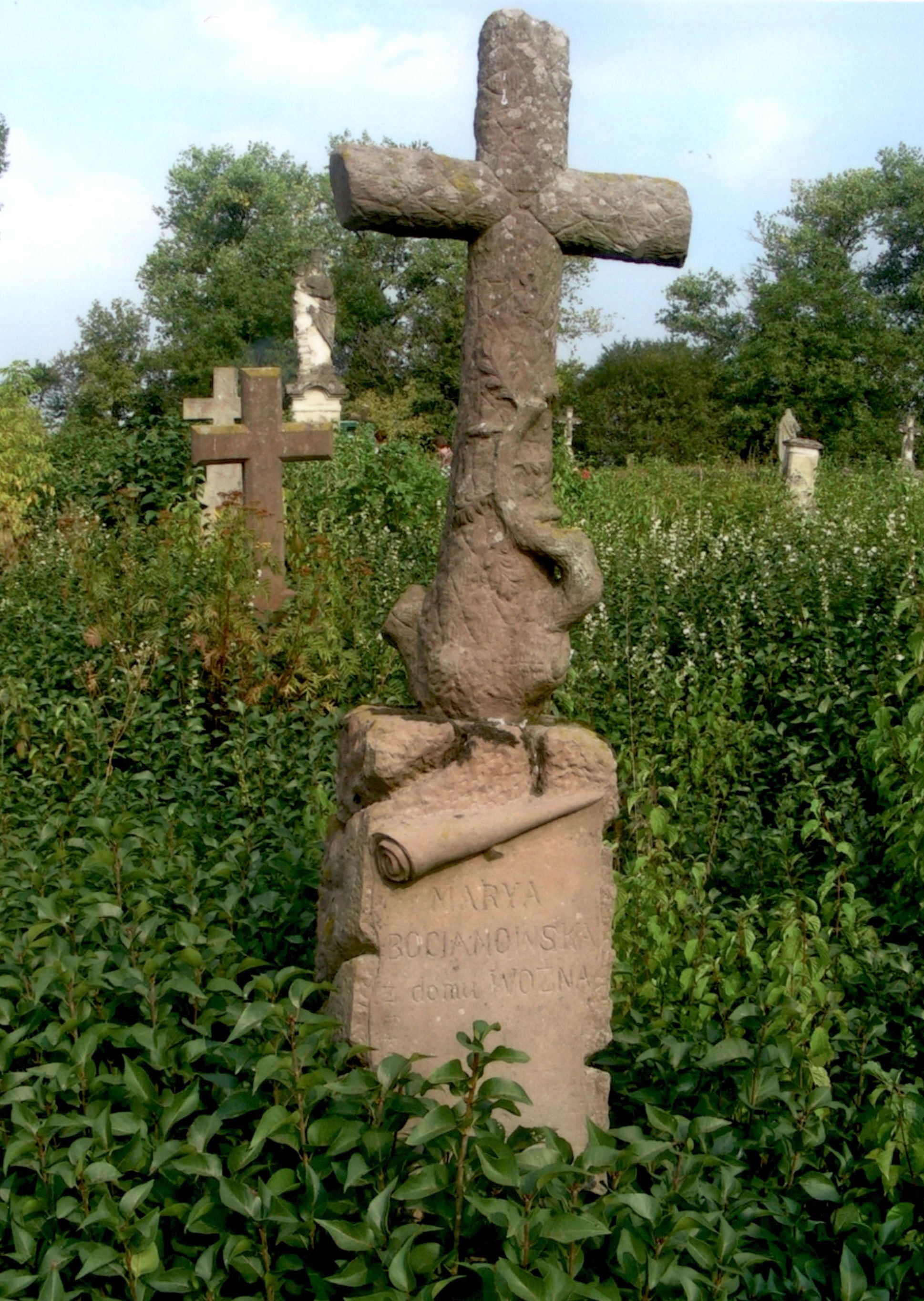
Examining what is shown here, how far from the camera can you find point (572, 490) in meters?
13.0

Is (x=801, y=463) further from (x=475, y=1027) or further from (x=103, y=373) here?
(x=103, y=373)

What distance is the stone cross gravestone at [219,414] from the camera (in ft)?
34.4

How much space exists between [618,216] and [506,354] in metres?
0.49

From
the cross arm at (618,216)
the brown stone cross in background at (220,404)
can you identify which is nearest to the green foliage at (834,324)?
the brown stone cross in background at (220,404)

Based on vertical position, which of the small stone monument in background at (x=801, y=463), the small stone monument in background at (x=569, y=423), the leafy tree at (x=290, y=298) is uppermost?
the leafy tree at (x=290, y=298)

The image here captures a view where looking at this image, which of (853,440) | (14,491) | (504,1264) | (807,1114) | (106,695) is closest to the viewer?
(504,1264)

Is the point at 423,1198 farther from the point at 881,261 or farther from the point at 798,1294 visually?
the point at 881,261

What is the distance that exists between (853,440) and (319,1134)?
98.3ft

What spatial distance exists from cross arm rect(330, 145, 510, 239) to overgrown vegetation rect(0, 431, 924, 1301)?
68.9 inches

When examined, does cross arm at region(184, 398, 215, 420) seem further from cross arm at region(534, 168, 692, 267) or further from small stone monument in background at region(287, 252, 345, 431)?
small stone monument in background at region(287, 252, 345, 431)

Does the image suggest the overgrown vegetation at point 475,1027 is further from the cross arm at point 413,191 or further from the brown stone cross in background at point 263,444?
the cross arm at point 413,191

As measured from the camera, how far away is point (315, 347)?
21688mm

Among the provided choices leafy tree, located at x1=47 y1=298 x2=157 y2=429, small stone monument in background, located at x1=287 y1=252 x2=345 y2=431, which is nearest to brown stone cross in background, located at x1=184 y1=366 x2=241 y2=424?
small stone monument in background, located at x1=287 y1=252 x2=345 y2=431

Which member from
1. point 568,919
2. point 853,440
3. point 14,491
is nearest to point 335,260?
point 853,440
